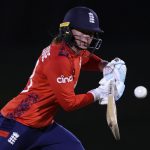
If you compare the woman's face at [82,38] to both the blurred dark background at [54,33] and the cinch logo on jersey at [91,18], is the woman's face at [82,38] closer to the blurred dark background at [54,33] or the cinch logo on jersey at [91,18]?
the cinch logo on jersey at [91,18]

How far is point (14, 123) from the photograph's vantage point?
3.72 metres

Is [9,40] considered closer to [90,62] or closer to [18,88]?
[18,88]

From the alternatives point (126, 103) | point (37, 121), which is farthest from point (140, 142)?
point (37, 121)

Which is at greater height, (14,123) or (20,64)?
(14,123)

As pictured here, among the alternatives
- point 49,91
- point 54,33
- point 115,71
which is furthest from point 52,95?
point 54,33

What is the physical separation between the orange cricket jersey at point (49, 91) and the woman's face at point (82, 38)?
0.07 meters

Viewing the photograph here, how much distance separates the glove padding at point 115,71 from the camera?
380 cm

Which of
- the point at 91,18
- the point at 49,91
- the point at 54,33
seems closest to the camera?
the point at 49,91

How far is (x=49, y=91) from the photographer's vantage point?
3666 mm

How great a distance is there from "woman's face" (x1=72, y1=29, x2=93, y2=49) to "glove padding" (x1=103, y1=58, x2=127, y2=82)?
242 mm

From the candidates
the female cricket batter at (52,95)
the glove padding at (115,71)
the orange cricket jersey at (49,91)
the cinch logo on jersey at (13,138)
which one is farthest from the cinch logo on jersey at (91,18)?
the cinch logo on jersey at (13,138)

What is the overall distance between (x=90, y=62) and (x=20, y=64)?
105 inches

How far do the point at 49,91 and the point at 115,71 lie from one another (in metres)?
0.43

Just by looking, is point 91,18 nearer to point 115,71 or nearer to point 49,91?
point 115,71
